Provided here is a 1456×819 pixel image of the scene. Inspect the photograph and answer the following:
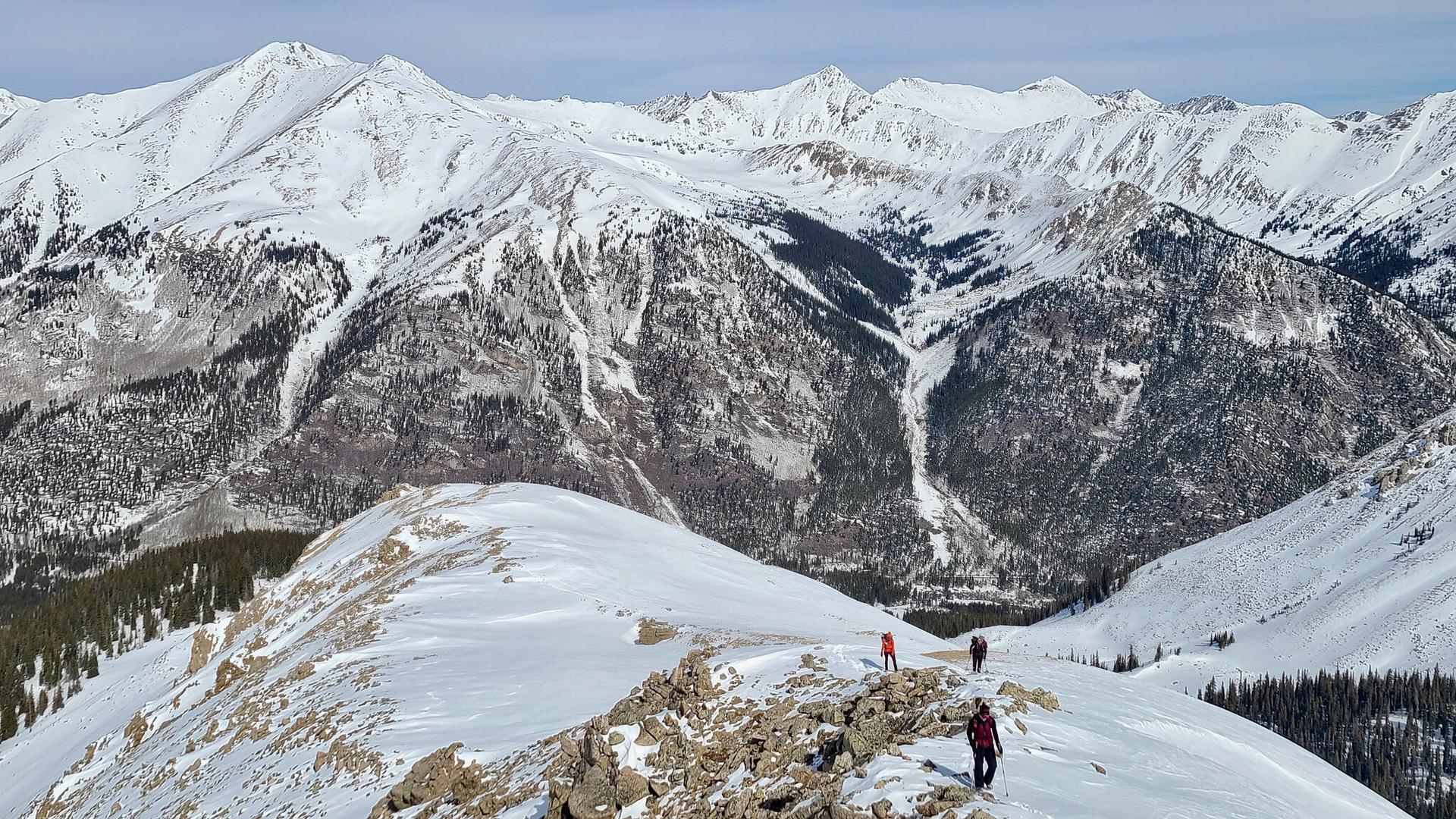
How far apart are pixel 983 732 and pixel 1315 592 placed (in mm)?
146306

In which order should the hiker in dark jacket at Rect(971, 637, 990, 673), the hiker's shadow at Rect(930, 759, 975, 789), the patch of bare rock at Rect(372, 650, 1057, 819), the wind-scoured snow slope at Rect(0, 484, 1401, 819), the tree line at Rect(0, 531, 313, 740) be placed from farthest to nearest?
the tree line at Rect(0, 531, 313, 740), the hiker in dark jacket at Rect(971, 637, 990, 673), the wind-scoured snow slope at Rect(0, 484, 1401, 819), the patch of bare rock at Rect(372, 650, 1057, 819), the hiker's shadow at Rect(930, 759, 975, 789)

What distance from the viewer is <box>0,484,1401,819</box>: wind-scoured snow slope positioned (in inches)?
1018

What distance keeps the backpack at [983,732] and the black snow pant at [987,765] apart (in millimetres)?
130

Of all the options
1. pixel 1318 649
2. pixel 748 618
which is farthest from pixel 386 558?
pixel 1318 649

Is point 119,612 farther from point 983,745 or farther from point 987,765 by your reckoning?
point 983,745

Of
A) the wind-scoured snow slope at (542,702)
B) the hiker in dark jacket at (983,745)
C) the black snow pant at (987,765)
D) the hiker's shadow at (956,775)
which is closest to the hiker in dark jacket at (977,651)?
the wind-scoured snow slope at (542,702)

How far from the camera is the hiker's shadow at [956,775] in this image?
72.4 ft

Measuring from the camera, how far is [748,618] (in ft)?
188

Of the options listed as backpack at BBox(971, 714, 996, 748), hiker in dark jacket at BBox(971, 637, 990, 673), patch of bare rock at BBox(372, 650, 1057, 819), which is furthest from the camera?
hiker in dark jacket at BBox(971, 637, 990, 673)

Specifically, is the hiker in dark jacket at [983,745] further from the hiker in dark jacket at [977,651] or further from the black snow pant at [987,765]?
the hiker in dark jacket at [977,651]

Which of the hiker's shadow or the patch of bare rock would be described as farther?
the patch of bare rock

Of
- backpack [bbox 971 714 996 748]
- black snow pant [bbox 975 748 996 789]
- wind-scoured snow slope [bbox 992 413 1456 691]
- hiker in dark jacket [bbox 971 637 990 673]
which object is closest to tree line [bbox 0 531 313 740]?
hiker in dark jacket [bbox 971 637 990 673]

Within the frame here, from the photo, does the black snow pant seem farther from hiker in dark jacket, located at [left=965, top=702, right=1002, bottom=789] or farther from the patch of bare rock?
the patch of bare rock

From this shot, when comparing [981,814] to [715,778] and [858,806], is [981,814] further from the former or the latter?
[715,778]
